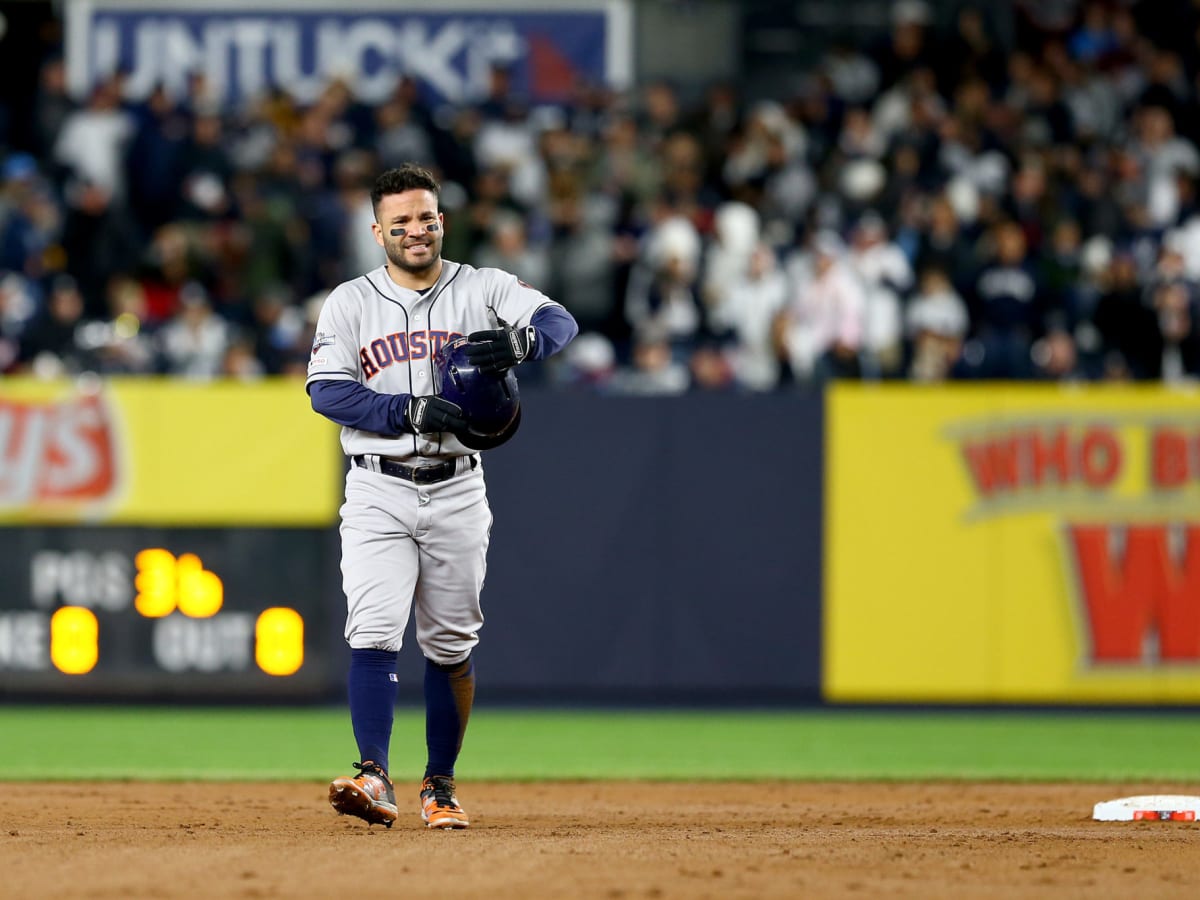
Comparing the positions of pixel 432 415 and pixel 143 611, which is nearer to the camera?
pixel 432 415

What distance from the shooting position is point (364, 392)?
681cm

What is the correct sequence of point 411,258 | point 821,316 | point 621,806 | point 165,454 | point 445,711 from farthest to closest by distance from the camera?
point 821,316, point 165,454, point 621,806, point 445,711, point 411,258

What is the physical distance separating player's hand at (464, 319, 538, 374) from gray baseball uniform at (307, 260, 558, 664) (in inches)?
11.7

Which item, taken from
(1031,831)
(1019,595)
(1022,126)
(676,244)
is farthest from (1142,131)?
(1031,831)

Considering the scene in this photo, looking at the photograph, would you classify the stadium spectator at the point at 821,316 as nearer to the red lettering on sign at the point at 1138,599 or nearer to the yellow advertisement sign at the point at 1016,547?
the yellow advertisement sign at the point at 1016,547

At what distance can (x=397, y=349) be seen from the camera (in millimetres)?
7008

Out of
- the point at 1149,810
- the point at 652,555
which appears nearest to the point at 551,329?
the point at 1149,810

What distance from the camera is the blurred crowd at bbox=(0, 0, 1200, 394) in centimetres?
1455

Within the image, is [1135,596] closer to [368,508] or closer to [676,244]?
[676,244]

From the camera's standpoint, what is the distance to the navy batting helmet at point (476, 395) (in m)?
6.75

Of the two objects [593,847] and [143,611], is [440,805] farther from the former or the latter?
[143,611]

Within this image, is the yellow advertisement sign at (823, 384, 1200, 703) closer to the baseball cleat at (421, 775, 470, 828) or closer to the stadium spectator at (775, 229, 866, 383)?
the stadium spectator at (775, 229, 866, 383)

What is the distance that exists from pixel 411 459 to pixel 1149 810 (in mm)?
3068

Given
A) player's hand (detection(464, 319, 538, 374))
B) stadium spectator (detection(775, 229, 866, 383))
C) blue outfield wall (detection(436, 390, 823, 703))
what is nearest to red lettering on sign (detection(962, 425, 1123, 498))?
blue outfield wall (detection(436, 390, 823, 703))
